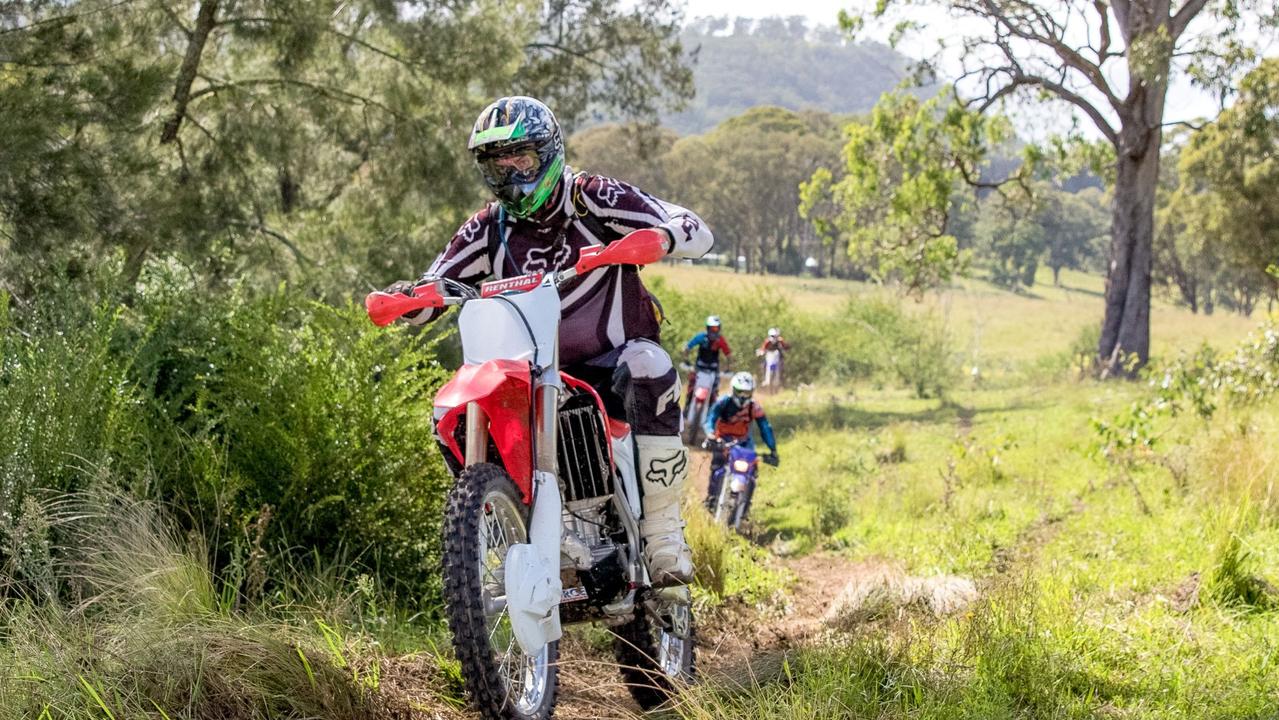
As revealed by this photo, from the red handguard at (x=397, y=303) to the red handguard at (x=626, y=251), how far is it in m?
0.57

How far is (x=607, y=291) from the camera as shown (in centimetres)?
431

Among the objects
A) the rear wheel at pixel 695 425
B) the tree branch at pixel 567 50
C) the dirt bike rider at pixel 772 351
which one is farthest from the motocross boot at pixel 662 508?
the dirt bike rider at pixel 772 351

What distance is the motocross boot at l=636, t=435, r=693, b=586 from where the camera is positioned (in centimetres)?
431

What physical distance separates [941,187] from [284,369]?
64.1 feet

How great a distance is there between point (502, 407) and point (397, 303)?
0.70 meters

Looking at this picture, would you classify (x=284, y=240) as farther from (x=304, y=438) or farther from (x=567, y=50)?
(x=567, y=50)

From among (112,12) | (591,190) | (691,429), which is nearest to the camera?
(591,190)

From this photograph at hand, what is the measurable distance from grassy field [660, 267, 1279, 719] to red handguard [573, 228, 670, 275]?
1.42 m

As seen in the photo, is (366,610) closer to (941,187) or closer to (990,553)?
(990,553)

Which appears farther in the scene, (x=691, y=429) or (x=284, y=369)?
(x=691, y=429)

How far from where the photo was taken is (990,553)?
285 inches

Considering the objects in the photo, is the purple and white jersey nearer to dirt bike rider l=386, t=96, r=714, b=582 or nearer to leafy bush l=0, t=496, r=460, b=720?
dirt bike rider l=386, t=96, r=714, b=582

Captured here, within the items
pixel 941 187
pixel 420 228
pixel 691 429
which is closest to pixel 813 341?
pixel 941 187

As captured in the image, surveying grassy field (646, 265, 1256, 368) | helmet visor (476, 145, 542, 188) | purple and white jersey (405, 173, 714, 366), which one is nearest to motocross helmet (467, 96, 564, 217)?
helmet visor (476, 145, 542, 188)
